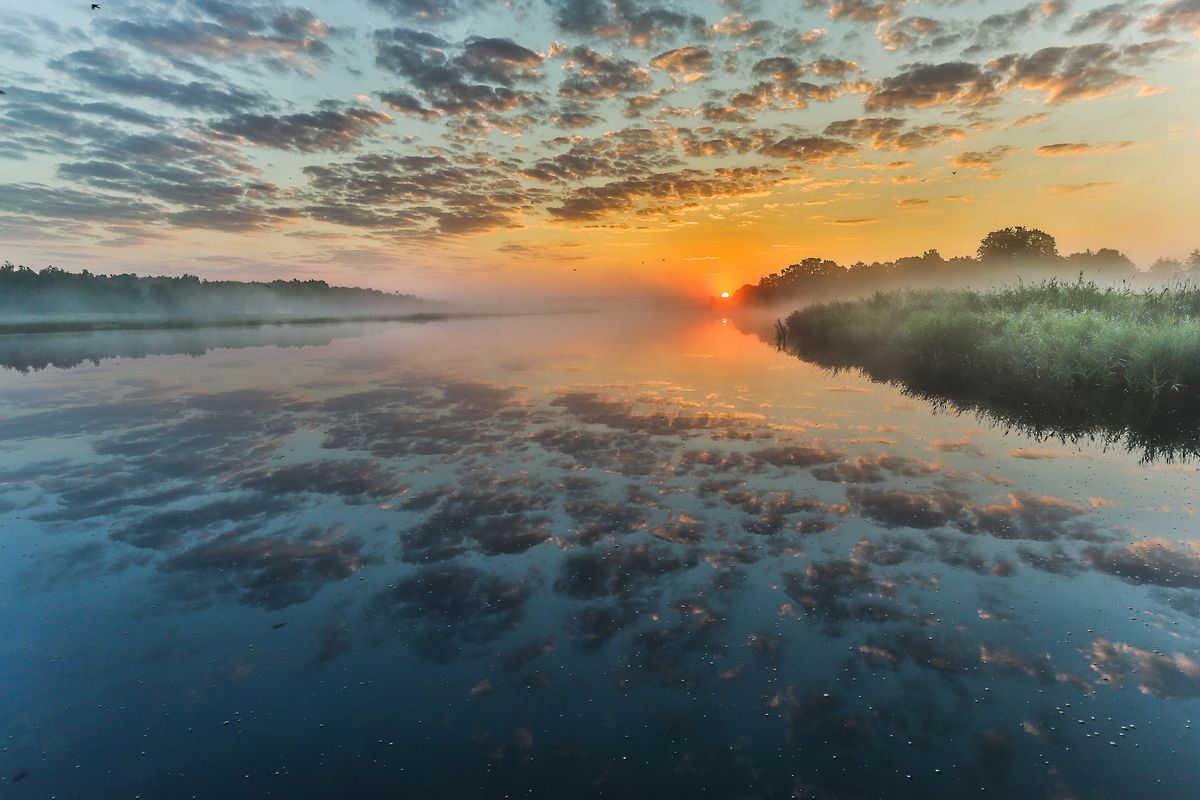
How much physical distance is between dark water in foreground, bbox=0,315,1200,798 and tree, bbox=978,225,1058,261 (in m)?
110

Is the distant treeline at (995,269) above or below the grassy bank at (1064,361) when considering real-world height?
above

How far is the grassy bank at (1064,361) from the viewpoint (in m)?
16.2

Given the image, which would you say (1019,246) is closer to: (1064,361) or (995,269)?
(995,269)

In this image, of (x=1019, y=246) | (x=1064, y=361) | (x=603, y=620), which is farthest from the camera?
(x=1019, y=246)

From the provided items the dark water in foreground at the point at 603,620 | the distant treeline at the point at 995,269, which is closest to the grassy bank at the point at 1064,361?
the dark water in foreground at the point at 603,620

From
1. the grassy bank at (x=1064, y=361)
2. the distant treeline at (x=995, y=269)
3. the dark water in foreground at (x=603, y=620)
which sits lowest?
the dark water in foreground at (x=603, y=620)

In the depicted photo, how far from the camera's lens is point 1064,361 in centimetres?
2023

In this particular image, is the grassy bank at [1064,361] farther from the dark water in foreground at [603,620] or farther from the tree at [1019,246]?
the tree at [1019,246]

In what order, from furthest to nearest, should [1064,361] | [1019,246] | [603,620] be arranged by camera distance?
[1019,246] < [1064,361] < [603,620]

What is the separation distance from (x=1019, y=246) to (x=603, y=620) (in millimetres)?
124646

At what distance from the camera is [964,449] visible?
14.1 m

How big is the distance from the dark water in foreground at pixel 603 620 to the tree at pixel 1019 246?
4333 inches

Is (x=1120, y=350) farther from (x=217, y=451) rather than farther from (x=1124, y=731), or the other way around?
(x=217, y=451)

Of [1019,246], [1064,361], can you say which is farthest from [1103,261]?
[1064,361]
